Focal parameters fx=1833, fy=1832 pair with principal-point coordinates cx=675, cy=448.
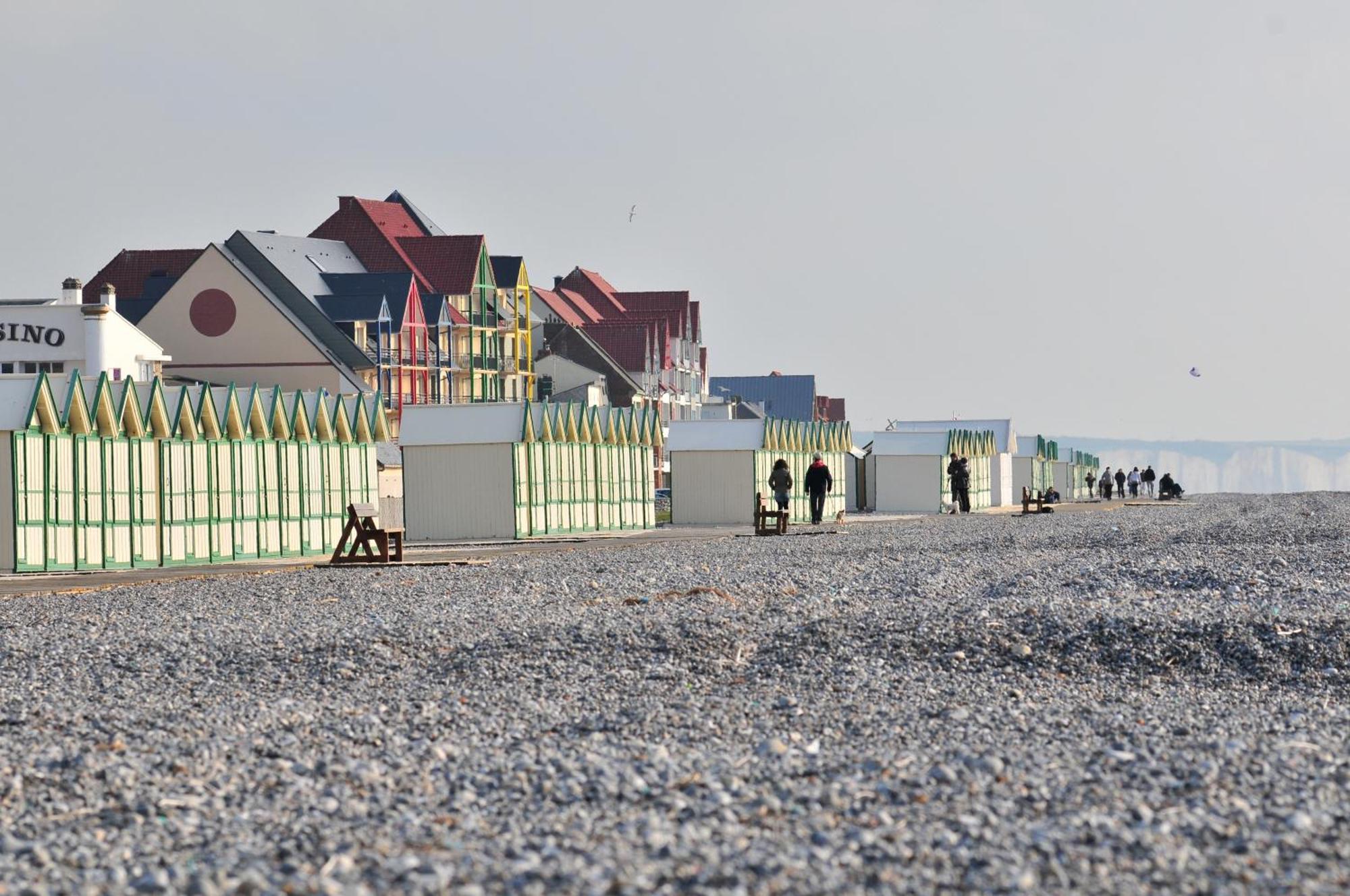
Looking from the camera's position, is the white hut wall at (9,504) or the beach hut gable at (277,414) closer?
the white hut wall at (9,504)

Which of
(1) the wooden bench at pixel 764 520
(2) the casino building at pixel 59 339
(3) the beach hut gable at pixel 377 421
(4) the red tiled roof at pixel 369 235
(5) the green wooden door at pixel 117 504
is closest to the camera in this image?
(5) the green wooden door at pixel 117 504

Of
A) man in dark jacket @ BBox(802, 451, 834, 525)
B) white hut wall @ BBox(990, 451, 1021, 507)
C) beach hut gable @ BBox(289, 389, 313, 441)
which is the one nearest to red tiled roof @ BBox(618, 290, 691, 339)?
white hut wall @ BBox(990, 451, 1021, 507)

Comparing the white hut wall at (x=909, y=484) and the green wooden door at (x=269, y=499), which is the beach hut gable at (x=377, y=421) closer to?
the green wooden door at (x=269, y=499)

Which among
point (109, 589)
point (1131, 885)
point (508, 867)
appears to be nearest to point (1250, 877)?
point (1131, 885)

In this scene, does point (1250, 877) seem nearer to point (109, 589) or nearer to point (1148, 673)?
point (1148, 673)

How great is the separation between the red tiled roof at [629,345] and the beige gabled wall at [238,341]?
3202 cm

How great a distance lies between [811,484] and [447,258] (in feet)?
106

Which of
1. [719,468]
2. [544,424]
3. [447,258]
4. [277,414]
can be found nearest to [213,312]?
[447,258]

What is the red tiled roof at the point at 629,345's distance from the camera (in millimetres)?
87125

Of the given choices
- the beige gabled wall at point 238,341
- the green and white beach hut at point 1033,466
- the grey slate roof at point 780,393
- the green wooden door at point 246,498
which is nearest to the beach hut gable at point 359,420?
the green wooden door at point 246,498

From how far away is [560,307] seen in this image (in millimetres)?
86438

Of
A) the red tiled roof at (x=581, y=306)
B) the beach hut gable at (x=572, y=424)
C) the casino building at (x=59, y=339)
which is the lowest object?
the beach hut gable at (x=572, y=424)

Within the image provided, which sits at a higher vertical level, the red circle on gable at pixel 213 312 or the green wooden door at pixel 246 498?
the red circle on gable at pixel 213 312

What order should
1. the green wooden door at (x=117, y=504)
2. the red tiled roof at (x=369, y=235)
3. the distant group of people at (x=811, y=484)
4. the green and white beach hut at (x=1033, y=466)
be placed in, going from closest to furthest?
the green wooden door at (x=117, y=504) < the distant group of people at (x=811, y=484) < the red tiled roof at (x=369, y=235) < the green and white beach hut at (x=1033, y=466)
